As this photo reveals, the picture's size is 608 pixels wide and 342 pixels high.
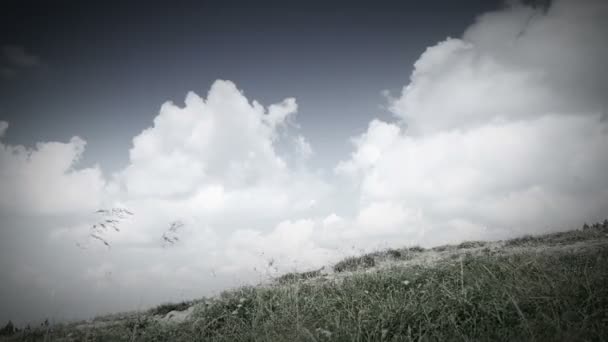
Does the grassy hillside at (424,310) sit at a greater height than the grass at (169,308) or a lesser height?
greater

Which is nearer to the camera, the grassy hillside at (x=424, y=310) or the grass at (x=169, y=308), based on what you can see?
the grassy hillside at (x=424, y=310)

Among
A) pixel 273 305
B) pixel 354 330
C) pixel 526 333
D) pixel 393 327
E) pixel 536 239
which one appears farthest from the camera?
pixel 536 239

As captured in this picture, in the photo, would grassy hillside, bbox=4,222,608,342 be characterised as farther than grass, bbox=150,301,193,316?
No

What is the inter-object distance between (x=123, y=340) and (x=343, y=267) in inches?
374

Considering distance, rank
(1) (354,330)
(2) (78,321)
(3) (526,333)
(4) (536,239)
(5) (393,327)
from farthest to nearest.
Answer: (4) (536,239) → (2) (78,321) → (5) (393,327) → (1) (354,330) → (3) (526,333)

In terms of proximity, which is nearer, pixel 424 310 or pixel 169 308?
pixel 424 310

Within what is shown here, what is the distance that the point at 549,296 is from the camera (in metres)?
4.58

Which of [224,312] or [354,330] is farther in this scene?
[224,312]

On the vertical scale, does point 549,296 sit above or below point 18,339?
above

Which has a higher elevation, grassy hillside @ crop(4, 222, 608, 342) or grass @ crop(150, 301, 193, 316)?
grassy hillside @ crop(4, 222, 608, 342)

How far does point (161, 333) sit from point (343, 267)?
8947 mm

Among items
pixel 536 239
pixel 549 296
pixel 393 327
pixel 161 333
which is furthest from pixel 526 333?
pixel 536 239

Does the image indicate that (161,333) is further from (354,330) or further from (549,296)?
(549,296)

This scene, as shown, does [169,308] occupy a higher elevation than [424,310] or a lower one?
lower
